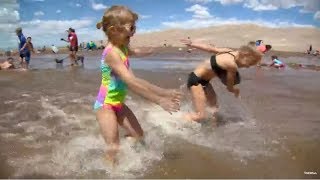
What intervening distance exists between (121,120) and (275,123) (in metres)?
1.99

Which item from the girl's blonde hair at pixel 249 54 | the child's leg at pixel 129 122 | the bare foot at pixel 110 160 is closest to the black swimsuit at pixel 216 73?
the girl's blonde hair at pixel 249 54

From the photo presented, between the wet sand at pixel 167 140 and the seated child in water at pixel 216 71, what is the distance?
21 centimetres

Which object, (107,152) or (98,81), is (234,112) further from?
(98,81)

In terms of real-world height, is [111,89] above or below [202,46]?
below

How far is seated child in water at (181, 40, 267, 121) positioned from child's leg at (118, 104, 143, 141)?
1.31 m

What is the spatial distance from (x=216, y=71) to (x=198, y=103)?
38 cm

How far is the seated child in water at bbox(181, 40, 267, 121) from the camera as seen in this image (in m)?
4.26

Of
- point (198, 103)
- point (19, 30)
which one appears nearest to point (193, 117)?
point (198, 103)

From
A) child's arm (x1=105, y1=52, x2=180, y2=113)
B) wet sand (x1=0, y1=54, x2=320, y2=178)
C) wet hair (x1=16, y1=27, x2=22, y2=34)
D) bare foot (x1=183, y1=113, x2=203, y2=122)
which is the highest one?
wet hair (x1=16, y1=27, x2=22, y2=34)

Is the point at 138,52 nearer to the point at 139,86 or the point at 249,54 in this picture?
the point at 139,86

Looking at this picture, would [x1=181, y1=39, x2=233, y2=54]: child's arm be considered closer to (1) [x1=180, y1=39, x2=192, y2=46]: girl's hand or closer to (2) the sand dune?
(1) [x1=180, y1=39, x2=192, y2=46]: girl's hand

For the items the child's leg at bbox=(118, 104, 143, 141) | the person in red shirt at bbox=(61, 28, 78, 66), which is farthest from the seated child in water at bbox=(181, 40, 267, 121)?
the person in red shirt at bbox=(61, 28, 78, 66)

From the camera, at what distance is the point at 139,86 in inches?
102

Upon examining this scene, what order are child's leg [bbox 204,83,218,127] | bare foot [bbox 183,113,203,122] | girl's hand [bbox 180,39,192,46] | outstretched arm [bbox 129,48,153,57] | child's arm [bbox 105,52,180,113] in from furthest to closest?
child's leg [bbox 204,83,218,127] → girl's hand [bbox 180,39,192,46] → bare foot [bbox 183,113,203,122] → outstretched arm [bbox 129,48,153,57] → child's arm [bbox 105,52,180,113]
